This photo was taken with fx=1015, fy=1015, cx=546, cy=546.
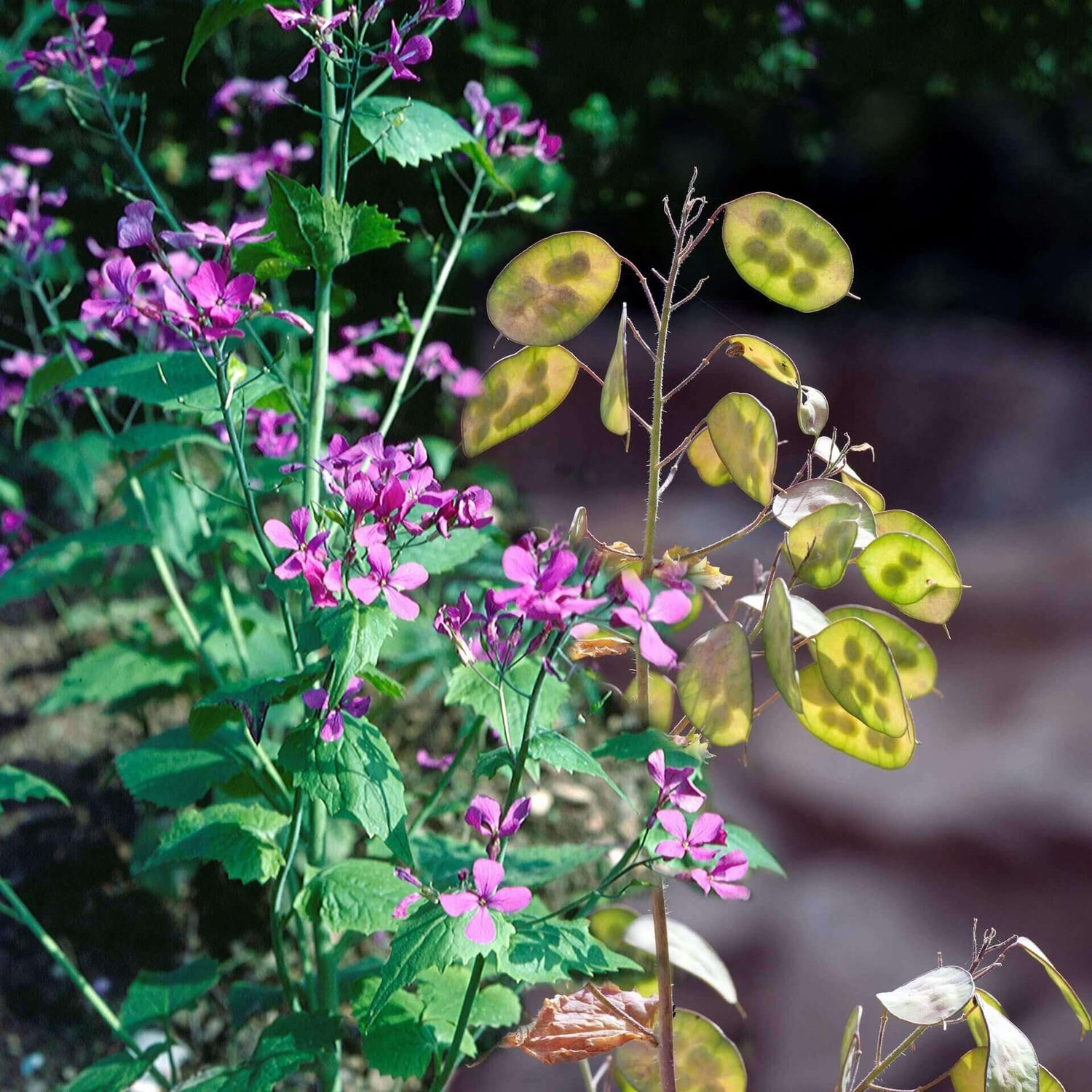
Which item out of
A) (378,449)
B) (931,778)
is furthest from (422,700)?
(378,449)

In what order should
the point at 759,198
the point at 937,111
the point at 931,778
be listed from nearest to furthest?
the point at 759,198, the point at 931,778, the point at 937,111

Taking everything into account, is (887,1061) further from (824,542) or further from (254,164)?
(254,164)

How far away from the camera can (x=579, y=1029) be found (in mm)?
687

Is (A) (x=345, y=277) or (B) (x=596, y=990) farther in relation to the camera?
(A) (x=345, y=277)

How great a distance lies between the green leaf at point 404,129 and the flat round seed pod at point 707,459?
0.31 meters

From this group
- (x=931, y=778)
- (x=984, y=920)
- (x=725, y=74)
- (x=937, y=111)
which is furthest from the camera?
(x=725, y=74)

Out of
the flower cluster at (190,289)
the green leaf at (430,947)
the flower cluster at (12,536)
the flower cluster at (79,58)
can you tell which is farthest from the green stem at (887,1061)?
the flower cluster at (12,536)

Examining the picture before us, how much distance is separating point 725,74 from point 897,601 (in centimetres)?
174

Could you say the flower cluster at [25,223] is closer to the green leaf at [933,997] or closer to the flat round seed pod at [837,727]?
the flat round seed pod at [837,727]

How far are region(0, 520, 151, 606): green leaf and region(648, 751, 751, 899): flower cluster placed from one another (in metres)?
0.72

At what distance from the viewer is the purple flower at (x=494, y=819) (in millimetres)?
574

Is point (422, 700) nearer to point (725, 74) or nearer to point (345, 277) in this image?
point (345, 277)

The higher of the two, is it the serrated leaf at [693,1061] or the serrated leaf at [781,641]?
the serrated leaf at [781,641]

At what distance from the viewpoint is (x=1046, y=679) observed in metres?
1.57
